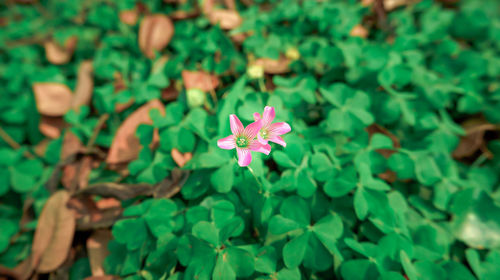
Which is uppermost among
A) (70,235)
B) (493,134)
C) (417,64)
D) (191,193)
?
(417,64)

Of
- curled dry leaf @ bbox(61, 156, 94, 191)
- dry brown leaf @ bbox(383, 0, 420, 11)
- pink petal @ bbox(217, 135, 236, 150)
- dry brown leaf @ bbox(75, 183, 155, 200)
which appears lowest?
curled dry leaf @ bbox(61, 156, 94, 191)

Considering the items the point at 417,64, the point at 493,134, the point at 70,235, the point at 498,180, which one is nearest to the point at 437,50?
the point at 417,64

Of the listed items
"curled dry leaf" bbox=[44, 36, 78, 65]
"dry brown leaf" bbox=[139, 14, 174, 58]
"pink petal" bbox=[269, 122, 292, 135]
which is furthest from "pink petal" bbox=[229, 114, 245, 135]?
"curled dry leaf" bbox=[44, 36, 78, 65]

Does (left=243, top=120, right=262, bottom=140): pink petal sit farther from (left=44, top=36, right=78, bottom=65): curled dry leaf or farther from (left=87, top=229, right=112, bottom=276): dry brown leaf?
(left=44, top=36, right=78, bottom=65): curled dry leaf

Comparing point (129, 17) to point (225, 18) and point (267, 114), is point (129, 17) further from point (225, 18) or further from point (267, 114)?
point (267, 114)

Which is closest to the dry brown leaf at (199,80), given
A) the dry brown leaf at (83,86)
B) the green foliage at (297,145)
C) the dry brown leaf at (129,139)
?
the green foliage at (297,145)

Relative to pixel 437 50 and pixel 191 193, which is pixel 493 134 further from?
pixel 191 193
